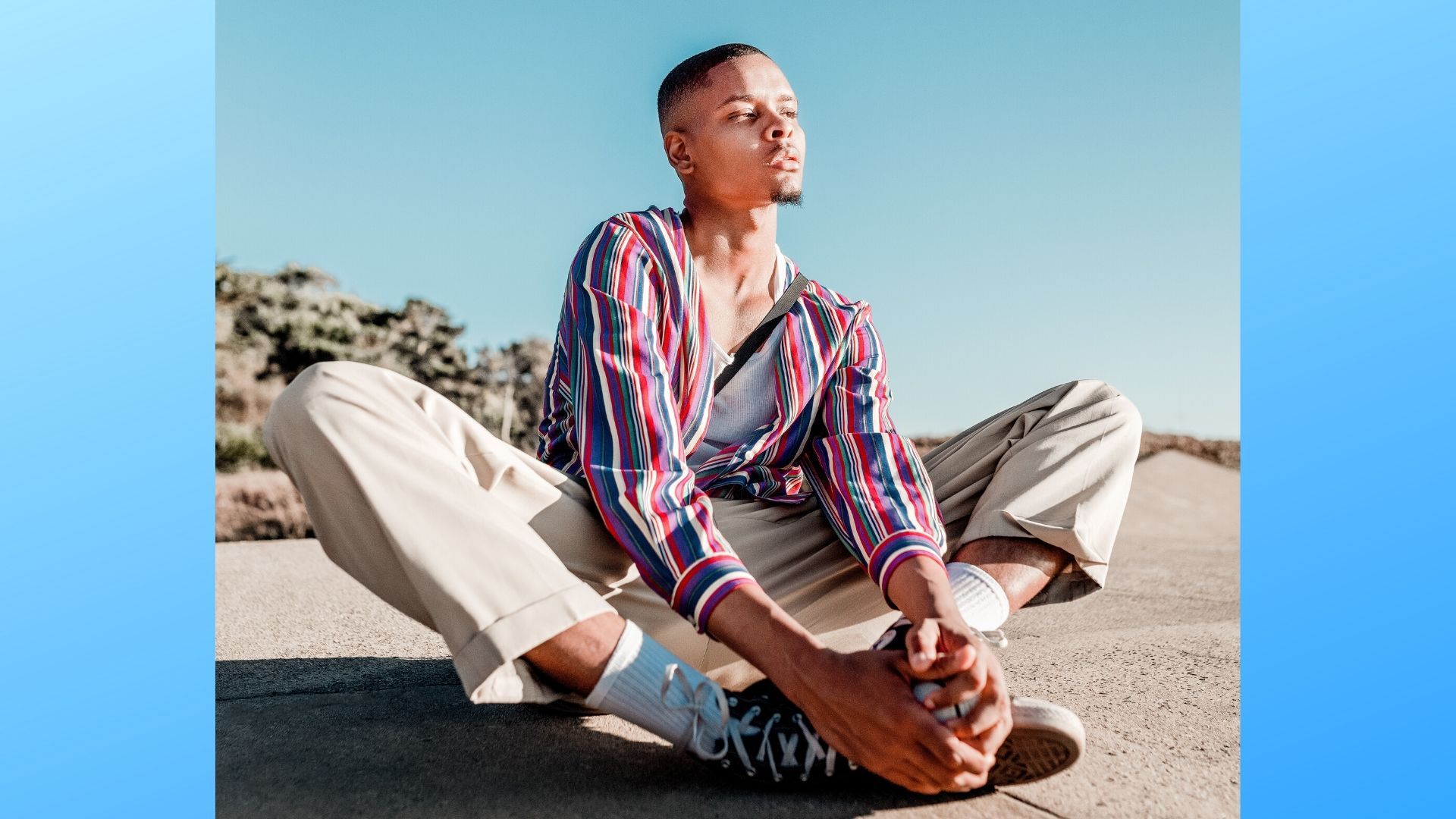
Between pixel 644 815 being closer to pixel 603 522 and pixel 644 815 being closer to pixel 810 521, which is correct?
pixel 603 522

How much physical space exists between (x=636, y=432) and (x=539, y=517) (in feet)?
0.70

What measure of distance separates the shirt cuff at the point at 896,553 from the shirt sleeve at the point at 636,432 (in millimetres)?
254

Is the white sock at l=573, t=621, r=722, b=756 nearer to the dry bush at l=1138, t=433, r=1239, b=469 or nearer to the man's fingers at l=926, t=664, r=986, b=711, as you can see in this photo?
the man's fingers at l=926, t=664, r=986, b=711

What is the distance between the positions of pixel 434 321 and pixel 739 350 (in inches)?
242

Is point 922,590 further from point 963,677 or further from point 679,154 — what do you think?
point 679,154

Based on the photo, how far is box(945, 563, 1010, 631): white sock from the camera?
180 cm

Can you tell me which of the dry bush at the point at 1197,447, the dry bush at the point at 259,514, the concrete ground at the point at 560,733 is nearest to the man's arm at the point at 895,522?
the concrete ground at the point at 560,733

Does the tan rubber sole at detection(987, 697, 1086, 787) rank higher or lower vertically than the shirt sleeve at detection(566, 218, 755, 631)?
lower

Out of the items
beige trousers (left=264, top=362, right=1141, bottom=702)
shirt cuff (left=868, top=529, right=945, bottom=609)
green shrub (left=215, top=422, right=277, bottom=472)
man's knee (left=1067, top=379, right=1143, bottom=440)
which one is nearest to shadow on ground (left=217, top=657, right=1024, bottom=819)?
beige trousers (left=264, top=362, right=1141, bottom=702)

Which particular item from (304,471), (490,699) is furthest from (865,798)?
(304,471)

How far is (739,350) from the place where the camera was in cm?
218

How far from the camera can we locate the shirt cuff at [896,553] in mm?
1808

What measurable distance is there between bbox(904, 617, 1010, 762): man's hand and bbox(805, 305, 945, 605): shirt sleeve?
40cm

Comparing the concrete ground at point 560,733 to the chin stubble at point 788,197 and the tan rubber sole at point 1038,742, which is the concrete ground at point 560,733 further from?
the chin stubble at point 788,197
